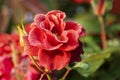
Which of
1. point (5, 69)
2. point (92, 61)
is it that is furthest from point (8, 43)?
point (92, 61)

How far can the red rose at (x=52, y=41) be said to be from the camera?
85 centimetres

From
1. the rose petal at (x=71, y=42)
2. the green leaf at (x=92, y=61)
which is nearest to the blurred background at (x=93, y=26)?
the green leaf at (x=92, y=61)

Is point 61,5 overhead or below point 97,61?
overhead

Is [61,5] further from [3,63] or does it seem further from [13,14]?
[3,63]

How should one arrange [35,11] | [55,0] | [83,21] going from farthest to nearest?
[55,0], [35,11], [83,21]

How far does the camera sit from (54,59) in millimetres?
873

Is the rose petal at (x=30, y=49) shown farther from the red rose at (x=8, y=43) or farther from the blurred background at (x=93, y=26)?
the red rose at (x=8, y=43)

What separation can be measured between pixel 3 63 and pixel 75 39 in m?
0.26

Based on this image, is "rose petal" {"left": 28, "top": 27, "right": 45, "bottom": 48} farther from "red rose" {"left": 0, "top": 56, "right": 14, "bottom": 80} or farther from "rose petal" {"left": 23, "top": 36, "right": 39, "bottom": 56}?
"red rose" {"left": 0, "top": 56, "right": 14, "bottom": 80}

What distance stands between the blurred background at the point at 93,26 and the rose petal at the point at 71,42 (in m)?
0.10

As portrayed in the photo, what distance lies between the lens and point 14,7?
1.86m

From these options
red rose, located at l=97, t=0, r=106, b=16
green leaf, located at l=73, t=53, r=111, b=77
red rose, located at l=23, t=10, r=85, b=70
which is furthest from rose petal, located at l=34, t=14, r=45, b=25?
red rose, located at l=97, t=0, r=106, b=16

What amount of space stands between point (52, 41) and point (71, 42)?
0.12ft

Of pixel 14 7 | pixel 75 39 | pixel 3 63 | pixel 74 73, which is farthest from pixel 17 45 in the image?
pixel 14 7
